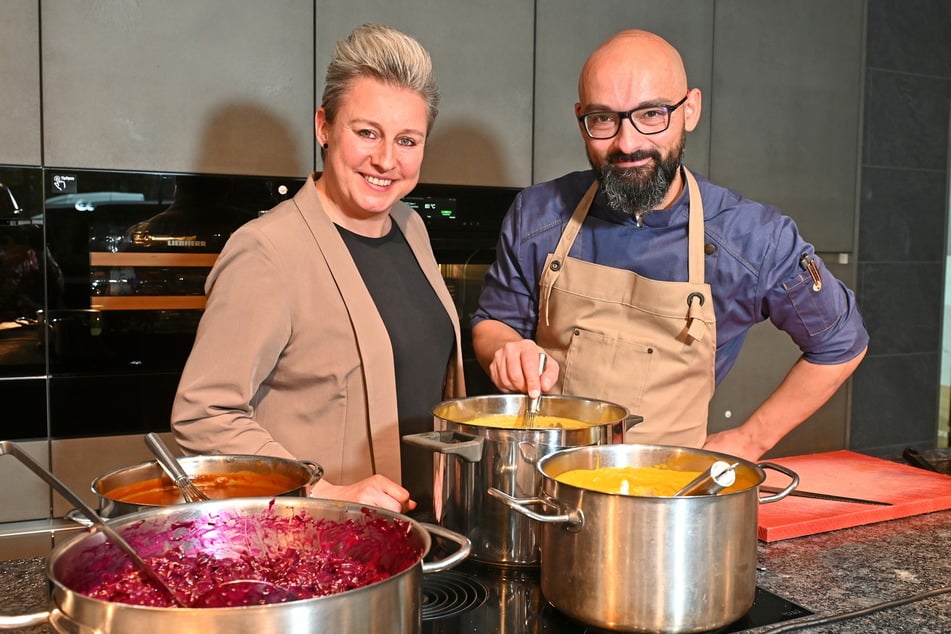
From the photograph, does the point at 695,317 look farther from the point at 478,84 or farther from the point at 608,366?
the point at 478,84

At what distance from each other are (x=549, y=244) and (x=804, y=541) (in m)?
0.72

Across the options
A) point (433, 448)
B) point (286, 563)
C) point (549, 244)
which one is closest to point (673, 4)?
point (549, 244)

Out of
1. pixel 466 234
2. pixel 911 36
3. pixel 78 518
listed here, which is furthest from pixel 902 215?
pixel 78 518

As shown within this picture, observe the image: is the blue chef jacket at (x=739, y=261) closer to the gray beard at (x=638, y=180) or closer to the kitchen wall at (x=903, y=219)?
the gray beard at (x=638, y=180)

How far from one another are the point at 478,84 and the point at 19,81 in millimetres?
1159

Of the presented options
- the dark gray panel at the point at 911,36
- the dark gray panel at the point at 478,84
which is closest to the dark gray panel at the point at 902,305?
the dark gray panel at the point at 911,36

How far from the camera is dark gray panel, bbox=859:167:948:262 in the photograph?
3250mm

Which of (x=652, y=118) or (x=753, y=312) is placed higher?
(x=652, y=118)

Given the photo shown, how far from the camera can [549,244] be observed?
1.69m

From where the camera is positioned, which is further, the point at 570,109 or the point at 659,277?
the point at 570,109

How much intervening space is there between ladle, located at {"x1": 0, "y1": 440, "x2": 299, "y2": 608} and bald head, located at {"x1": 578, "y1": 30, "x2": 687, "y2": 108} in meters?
1.03

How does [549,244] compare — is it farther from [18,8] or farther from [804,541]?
[18,8]

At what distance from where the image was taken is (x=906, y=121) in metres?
3.30

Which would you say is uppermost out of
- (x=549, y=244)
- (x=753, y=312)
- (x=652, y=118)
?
(x=652, y=118)
